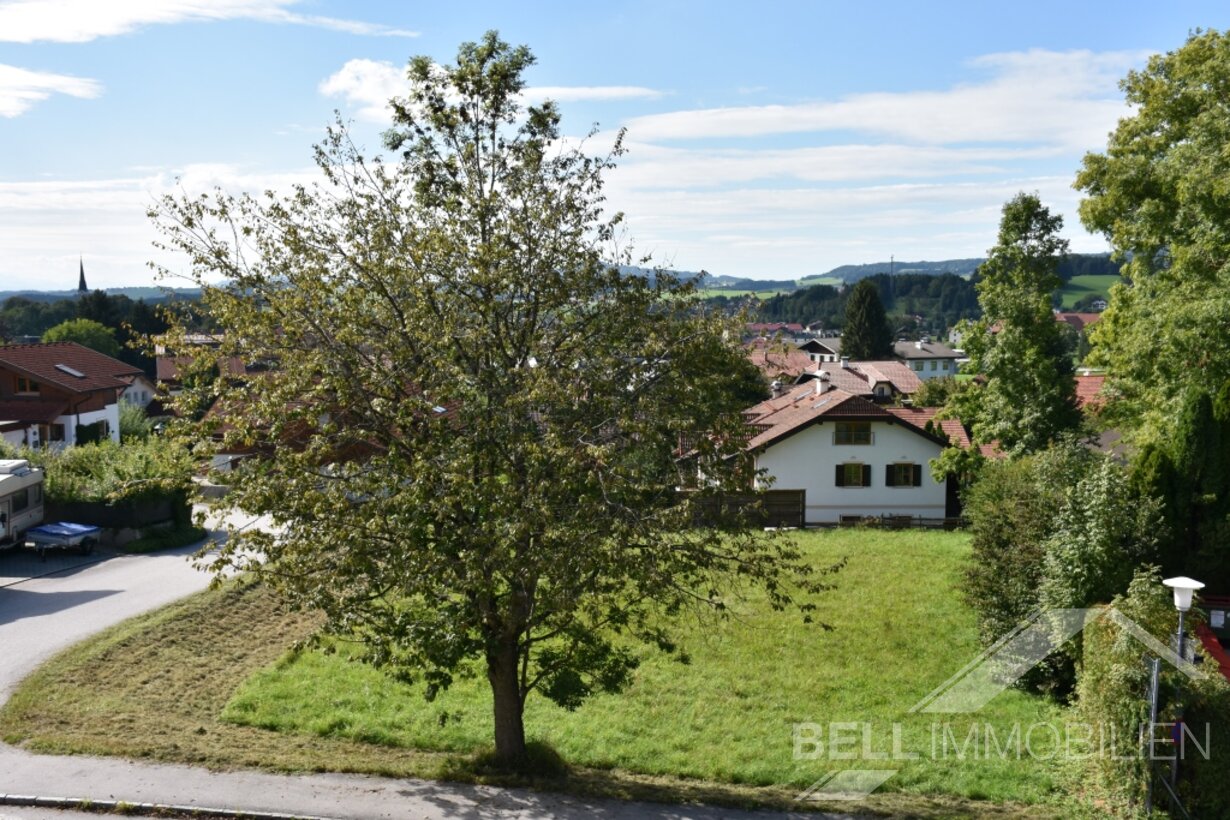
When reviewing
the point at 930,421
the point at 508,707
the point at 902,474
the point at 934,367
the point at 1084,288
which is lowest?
the point at 508,707

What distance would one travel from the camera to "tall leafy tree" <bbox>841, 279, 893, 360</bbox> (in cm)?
8831

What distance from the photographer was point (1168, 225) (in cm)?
2550

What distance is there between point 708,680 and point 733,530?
303 inches

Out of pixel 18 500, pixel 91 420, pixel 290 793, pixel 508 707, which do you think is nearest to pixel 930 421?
pixel 508 707

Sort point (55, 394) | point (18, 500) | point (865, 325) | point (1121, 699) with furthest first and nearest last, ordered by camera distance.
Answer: point (865, 325)
point (55, 394)
point (18, 500)
point (1121, 699)

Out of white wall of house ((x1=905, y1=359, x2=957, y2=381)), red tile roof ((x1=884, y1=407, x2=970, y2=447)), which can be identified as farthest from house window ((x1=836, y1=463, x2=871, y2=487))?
white wall of house ((x1=905, y1=359, x2=957, y2=381))

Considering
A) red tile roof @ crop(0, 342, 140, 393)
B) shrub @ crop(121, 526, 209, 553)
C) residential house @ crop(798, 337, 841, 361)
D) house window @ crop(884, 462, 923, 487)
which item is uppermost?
residential house @ crop(798, 337, 841, 361)

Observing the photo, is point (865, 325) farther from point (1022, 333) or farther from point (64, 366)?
point (64, 366)

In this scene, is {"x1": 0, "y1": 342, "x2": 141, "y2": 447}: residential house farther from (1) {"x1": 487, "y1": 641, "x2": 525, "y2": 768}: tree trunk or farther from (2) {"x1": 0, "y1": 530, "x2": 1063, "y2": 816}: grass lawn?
(1) {"x1": 487, "y1": 641, "x2": 525, "y2": 768}: tree trunk

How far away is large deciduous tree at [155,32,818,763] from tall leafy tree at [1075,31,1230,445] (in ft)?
48.7

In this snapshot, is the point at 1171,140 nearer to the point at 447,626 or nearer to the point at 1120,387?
the point at 1120,387

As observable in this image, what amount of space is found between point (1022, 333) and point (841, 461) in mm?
10667

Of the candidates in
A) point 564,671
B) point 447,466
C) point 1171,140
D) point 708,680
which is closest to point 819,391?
point 1171,140

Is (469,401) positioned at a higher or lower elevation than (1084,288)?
lower
